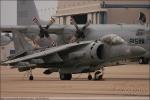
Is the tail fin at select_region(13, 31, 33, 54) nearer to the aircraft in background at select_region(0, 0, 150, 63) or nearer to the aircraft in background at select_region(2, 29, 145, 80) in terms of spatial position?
the aircraft in background at select_region(0, 0, 150, 63)

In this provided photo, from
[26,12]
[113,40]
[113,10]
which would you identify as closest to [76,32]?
[113,40]

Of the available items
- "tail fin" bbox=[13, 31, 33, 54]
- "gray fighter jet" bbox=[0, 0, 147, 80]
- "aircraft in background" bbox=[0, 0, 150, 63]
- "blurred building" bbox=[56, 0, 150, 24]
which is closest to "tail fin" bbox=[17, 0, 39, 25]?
"aircraft in background" bbox=[0, 0, 150, 63]

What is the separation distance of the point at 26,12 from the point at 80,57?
35.6 m

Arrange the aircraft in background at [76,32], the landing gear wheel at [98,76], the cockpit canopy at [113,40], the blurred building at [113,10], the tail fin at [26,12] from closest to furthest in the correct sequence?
the landing gear wheel at [98,76]
the cockpit canopy at [113,40]
the aircraft in background at [76,32]
the tail fin at [26,12]
the blurred building at [113,10]

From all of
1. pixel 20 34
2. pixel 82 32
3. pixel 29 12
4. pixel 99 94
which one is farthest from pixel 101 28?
pixel 99 94

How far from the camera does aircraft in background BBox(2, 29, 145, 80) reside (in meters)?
40.1

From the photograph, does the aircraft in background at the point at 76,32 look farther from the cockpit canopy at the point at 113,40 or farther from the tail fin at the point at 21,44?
the cockpit canopy at the point at 113,40

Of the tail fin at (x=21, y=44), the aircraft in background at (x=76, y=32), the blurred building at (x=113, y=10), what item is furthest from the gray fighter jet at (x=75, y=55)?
the blurred building at (x=113, y=10)

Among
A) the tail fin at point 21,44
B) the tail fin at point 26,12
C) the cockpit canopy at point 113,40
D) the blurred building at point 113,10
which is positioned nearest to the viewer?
the cockpit canopy at point 113,40

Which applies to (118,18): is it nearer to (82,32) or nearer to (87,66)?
(82,32)

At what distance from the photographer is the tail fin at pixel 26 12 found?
75.1m

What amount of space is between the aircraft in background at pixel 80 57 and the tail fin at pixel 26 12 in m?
31.8

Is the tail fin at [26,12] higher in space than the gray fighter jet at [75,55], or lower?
higher

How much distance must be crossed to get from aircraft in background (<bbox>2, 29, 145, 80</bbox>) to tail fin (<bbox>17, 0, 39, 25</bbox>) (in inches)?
1251
